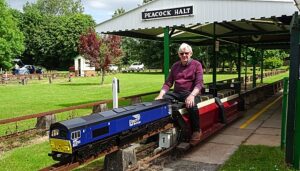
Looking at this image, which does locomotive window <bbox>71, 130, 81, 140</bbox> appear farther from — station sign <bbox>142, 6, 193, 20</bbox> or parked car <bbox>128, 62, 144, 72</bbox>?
parked car <bbox>128, 62, 144, 72</bbox>

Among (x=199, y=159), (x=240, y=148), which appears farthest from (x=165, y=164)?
(x=240, y=148)

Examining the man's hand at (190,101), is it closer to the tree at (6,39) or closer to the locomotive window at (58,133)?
the locomotive window at (58,133)

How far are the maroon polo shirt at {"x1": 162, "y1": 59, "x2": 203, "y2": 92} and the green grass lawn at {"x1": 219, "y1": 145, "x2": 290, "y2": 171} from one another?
1630 millimetres

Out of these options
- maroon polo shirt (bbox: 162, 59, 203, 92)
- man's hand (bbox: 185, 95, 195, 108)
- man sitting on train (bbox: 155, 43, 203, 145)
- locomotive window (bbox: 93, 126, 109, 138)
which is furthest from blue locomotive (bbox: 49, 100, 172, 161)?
maroon polo shirt (bbox: 162, 59, 203, 92)

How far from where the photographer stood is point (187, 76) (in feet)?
24.6

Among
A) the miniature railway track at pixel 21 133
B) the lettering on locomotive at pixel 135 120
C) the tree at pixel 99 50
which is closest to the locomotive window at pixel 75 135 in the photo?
the lettering on locomotive at pixel 135 120

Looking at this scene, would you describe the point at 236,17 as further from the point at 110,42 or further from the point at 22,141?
the point at 110,42

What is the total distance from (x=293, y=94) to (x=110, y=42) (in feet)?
90.5

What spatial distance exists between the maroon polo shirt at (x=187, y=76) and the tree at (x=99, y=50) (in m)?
25.5

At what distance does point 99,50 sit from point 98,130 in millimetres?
28109

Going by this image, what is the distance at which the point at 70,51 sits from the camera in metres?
65.2

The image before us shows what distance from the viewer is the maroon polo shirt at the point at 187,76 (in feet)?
24.4

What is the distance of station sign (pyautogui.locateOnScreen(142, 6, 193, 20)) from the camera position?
39.4 ft

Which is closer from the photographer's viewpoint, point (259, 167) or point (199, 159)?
point (259, 167)
